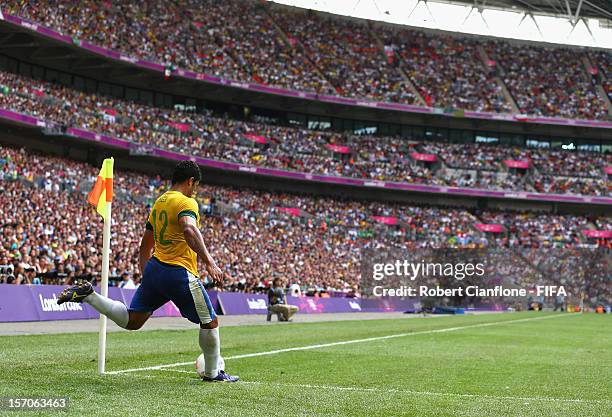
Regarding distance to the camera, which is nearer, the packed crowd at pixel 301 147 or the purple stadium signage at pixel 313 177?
the purple stadium signage at pixel 313 177

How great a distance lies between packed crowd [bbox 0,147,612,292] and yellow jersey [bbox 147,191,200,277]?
16281 mm

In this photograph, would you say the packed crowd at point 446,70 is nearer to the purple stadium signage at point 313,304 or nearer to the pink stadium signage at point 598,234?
the pink stadium signage at point 598,234

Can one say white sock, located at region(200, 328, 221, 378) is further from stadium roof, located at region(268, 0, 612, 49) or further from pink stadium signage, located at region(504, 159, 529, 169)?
pink stadium signage, located at region(504, 159, 529, 169)

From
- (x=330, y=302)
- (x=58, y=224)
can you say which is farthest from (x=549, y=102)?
(x=58, y=224)

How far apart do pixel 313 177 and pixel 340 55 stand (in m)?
14.4

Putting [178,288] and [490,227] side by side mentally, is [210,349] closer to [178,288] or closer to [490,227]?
[178,288]

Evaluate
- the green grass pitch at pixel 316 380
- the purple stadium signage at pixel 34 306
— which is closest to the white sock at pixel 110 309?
the green grass pitch at pixel 316 380

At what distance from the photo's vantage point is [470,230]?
6131cm

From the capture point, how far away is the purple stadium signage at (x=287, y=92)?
44.9 m

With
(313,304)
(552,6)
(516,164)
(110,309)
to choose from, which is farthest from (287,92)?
(110,309)

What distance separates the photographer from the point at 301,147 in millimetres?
61656

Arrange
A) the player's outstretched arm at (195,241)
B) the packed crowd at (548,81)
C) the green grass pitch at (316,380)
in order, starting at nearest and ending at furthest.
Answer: the green grass pitch at (316,380) < the player's outstretched arm at (195,241) < the packed crowd at (548,81)

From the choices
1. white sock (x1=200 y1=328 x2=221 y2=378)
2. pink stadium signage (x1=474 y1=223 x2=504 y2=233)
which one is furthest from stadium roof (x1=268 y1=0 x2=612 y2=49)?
white sock (x1=200 y1=328 x2=221 y2=378)

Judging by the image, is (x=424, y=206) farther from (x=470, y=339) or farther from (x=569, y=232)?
(x=470, y=339)
